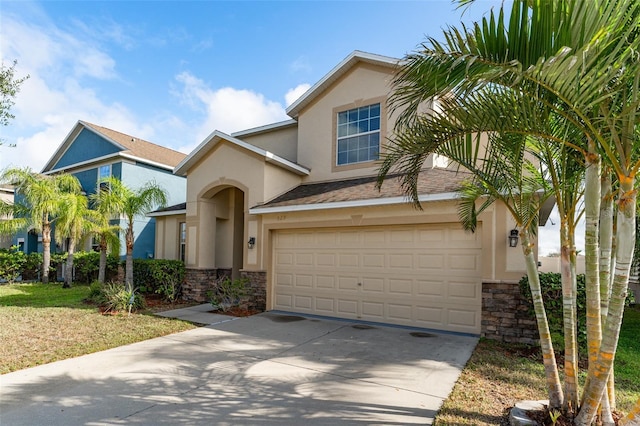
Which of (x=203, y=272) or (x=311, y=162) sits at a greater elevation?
(x=311, y=162)

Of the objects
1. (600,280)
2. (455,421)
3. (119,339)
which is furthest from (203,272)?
(600,280)

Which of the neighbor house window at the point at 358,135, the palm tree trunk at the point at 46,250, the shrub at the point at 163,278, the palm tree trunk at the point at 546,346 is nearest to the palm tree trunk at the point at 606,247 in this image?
the palm tree trunk at the point at 546,346

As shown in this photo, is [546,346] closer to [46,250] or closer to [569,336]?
[569,336]

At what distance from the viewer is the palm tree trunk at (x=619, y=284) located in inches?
129

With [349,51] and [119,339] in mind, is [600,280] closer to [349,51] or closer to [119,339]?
[119,339]

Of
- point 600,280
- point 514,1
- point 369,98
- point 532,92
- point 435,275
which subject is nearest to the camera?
point 514,1

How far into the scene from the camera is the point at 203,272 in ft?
42.1

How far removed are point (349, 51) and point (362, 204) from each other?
5.75 metres

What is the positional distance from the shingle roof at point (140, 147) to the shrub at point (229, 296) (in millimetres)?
12305

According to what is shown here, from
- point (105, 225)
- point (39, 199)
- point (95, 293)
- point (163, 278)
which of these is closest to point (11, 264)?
point (39, 199)

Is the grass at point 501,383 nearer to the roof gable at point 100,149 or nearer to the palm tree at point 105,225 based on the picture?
the palm tree at point 105,225

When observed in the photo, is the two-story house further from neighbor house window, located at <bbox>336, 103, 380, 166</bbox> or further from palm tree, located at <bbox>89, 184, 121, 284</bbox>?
neighbor house window, located at <bbox>336, 103, 380, 166</bbox>

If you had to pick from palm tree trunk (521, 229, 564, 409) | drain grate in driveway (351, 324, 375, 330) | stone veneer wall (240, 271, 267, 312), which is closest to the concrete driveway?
drain grate in driveway (351, 324, 375, 330)

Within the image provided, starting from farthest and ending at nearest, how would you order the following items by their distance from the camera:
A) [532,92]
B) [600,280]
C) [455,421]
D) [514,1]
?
[455,421] < [600,280] < [532,92] < [514,1]
